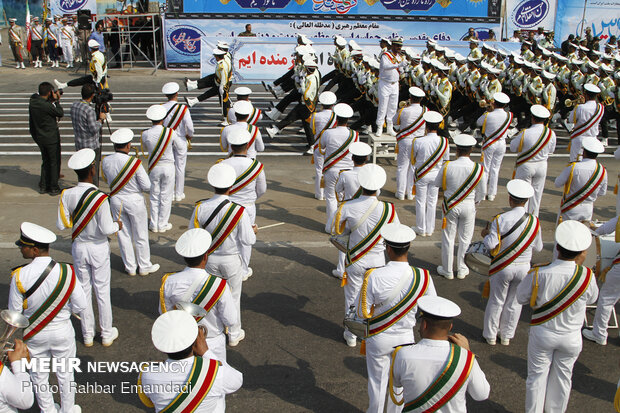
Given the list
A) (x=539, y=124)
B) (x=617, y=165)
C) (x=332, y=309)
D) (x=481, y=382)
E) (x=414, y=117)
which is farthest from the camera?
(x=617, y=165)

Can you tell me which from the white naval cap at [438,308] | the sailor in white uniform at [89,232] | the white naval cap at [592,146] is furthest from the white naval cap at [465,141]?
the sailor in white uniform at [89,232]

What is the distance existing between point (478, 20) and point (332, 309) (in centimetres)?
2025

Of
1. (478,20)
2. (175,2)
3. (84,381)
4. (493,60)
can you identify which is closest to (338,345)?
(84,381)

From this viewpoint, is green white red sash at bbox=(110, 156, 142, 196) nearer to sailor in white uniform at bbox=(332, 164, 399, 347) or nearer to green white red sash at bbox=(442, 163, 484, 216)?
sailor in white uniform at bbox=(332, 164, 399, 347)

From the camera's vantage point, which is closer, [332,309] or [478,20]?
[332,309]

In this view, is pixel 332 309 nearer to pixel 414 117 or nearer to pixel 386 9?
pixel 414 117

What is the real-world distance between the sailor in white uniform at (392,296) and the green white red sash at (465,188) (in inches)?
109

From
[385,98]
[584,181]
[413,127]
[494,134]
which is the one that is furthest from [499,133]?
[385,98]

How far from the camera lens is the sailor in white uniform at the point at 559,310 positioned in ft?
15.7

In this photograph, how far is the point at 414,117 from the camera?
10.0 meters

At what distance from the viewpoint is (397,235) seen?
472 cm

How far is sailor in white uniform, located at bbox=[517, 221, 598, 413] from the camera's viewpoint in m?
4.80

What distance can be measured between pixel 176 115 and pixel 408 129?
4066mm

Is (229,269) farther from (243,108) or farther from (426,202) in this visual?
(426,202)
